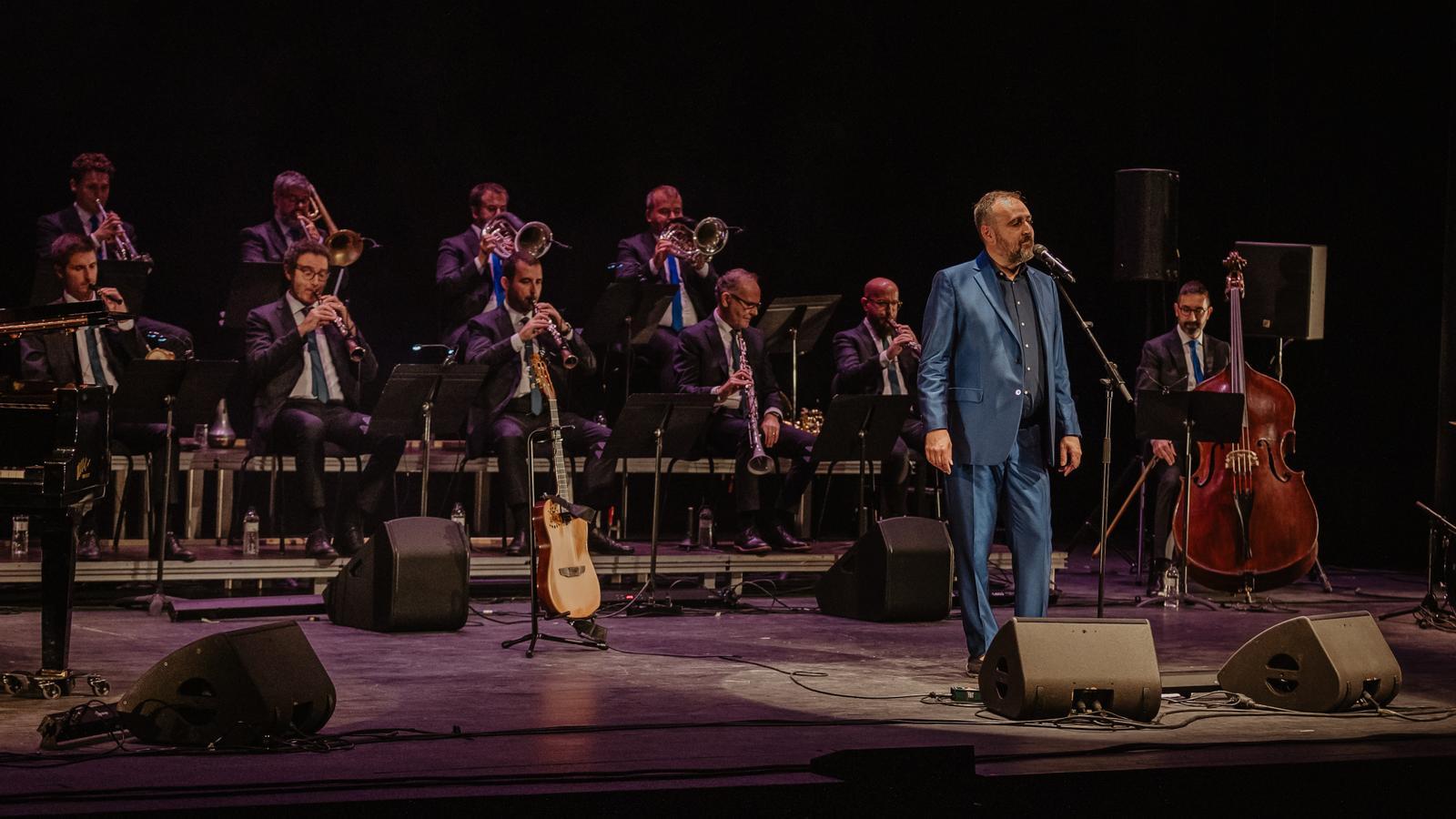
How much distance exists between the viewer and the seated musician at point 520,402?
25.9ft

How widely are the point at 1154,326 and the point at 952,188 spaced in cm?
159

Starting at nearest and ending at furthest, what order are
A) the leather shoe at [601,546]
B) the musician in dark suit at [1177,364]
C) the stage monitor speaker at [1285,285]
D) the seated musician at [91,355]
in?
the seated musician at [91,355] < the leather shoe at [601,546] < the musician in dark suit at [1177,364] < the stage monitor speaker at [1285,285]

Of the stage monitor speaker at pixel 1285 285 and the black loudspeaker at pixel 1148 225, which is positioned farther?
the stage monitor speaker at pixel 1285 285

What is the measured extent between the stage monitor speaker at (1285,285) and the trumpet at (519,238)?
3711 millimetres

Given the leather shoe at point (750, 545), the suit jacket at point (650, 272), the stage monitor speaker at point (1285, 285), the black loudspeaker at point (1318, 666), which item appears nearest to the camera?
the black loudspeaker at point (1318, 666)


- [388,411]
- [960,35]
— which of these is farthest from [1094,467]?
[388,411]

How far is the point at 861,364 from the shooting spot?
870cm

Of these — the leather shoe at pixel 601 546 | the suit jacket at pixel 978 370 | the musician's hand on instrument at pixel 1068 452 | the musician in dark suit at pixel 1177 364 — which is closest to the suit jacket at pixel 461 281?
the leather shoe at pixel 601 546

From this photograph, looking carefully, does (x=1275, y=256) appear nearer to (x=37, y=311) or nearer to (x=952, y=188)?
(x=952, y=188)

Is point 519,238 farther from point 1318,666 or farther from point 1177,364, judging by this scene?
point 1318,666

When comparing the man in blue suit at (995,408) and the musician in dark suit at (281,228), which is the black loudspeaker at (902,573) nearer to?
the man in blue suit at (995,408)

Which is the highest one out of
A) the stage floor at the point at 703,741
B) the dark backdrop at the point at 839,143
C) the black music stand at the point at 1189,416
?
the dark backdrop at the point at 839,143

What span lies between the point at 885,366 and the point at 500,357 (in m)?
2.13

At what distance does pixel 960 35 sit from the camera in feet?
34.3
